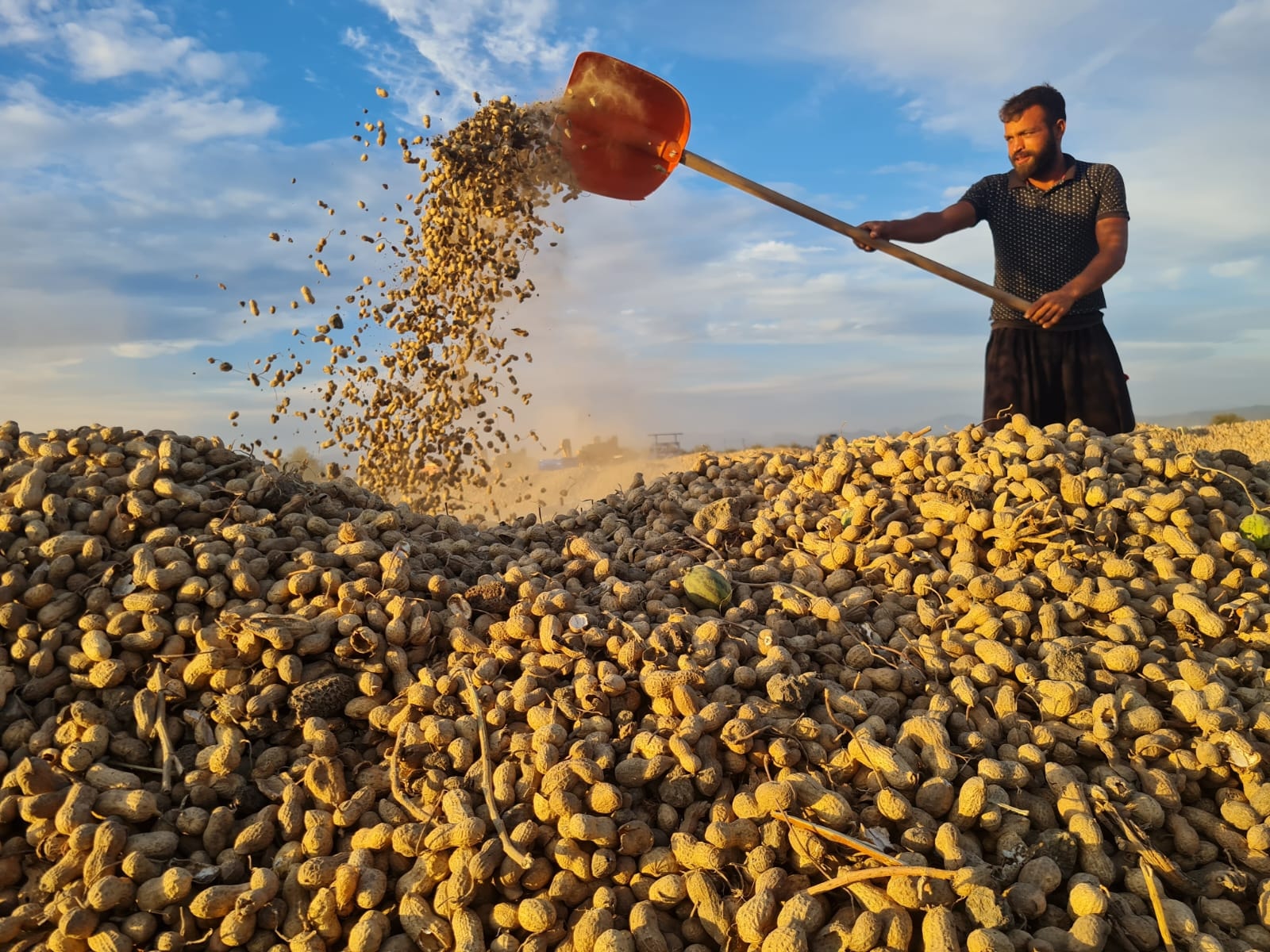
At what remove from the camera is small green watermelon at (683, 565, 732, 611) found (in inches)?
115

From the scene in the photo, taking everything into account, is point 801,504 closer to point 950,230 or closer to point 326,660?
point 326,660

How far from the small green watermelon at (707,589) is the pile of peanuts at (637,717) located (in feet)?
0.23

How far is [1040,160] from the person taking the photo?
4.43 metres

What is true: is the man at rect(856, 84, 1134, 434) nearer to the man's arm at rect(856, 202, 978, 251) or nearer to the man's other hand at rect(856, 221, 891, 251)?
the man's arm at rect(856, 202, 978, 251)

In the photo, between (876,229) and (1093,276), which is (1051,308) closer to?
(1093,276)

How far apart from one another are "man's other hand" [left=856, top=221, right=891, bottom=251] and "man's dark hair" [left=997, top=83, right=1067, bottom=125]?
0.78 metres

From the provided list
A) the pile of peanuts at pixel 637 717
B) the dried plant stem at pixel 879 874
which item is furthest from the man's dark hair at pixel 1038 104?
the dried plant stem at pixel 879 874

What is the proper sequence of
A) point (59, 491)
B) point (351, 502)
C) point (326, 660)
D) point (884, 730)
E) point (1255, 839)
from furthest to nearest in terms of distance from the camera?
point (351, 502) < point (59, 491) < point (326, 660) < point (884, 730) < point (1255, 839)

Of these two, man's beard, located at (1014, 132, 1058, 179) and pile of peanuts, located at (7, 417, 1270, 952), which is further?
man's beard, located at (1014, 132, 1058, 179)

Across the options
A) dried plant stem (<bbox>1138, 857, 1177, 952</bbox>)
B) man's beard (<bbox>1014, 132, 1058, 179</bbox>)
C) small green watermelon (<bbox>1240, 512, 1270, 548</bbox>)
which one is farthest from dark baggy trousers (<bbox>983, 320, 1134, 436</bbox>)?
dried plant stem (<bbox>1138, 857, 1177, 952</bbox>)

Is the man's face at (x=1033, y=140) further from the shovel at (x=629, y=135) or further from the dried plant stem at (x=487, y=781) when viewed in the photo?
the dried plant stem at (x=487, y=781)

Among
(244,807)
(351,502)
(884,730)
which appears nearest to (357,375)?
(351,502)

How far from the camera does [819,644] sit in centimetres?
271

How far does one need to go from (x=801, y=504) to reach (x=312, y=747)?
2.05 metres
